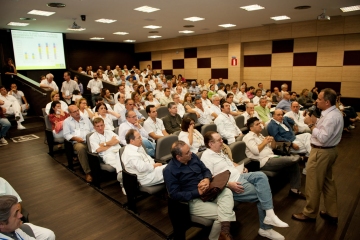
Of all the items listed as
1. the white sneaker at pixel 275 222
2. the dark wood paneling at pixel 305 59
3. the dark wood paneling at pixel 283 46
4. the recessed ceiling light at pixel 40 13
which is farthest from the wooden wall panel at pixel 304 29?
the white sneaker at pixel 275 222

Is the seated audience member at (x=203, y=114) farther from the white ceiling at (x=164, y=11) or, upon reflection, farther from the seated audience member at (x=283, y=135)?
the white ceiling at (x=164, y=11)

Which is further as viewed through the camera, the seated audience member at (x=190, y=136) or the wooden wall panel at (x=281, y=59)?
the wooden wall panel at (x=281, y=59)

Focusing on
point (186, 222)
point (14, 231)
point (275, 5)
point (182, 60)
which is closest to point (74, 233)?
point (14, 231)

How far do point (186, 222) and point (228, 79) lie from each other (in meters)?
10.2

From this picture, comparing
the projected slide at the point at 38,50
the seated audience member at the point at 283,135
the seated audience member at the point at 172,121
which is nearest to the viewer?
the seated audience member at the point at 283,135

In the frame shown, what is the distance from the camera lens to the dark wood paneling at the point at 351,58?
27.2 feet

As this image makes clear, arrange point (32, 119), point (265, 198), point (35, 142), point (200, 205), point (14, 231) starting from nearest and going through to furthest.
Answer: point (14, 231), point (200, 205), point (265, 198), point (35, 142), point (32, 119)

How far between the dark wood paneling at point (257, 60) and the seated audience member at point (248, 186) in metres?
8.90

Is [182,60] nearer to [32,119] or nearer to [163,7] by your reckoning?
[163,7]

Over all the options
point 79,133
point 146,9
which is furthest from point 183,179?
point 146,9

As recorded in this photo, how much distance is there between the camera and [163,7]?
636 centimetres

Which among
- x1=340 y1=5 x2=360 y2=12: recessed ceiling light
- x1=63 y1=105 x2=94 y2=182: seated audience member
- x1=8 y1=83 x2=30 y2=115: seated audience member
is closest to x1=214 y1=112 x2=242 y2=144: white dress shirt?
x1=63 y1=105 x2=94 y2=182: seated audience member

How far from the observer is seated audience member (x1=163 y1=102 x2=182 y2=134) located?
4770mm

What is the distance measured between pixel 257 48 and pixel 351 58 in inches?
142
